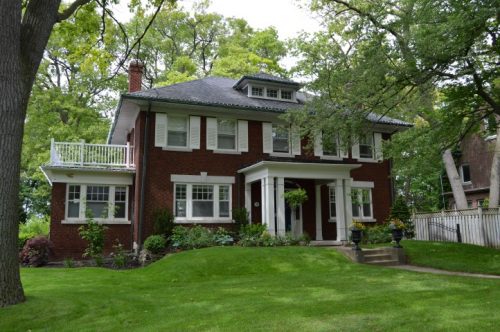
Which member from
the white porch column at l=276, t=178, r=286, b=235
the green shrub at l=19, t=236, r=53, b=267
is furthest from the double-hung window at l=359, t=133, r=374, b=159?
the green shrub at l=19, t=236, r=53, b=267

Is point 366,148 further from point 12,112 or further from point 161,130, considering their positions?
point 12,112

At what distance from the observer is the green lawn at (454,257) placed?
11859mm

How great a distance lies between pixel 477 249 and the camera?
14.5 m

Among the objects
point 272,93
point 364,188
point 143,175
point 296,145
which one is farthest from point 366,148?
point 143,175

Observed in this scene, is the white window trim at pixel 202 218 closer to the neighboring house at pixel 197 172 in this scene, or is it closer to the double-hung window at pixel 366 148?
the neighboring house at pixel 197 172

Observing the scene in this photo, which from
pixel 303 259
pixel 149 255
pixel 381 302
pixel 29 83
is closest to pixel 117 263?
pixel 149 255

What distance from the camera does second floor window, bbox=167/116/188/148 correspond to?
56.9 feet

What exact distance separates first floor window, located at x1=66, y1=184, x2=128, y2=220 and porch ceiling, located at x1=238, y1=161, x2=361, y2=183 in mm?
5338

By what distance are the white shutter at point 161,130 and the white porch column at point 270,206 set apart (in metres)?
4.59

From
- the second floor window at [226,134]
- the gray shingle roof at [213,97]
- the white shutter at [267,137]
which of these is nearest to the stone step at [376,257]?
the gray shingle roof at [213,97]

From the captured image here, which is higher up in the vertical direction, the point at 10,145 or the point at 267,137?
the point at 267,137

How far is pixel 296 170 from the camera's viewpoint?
646 inches

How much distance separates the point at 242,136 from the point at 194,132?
6.95ft

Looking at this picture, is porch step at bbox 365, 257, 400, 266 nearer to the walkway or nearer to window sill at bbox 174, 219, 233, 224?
the walkway
